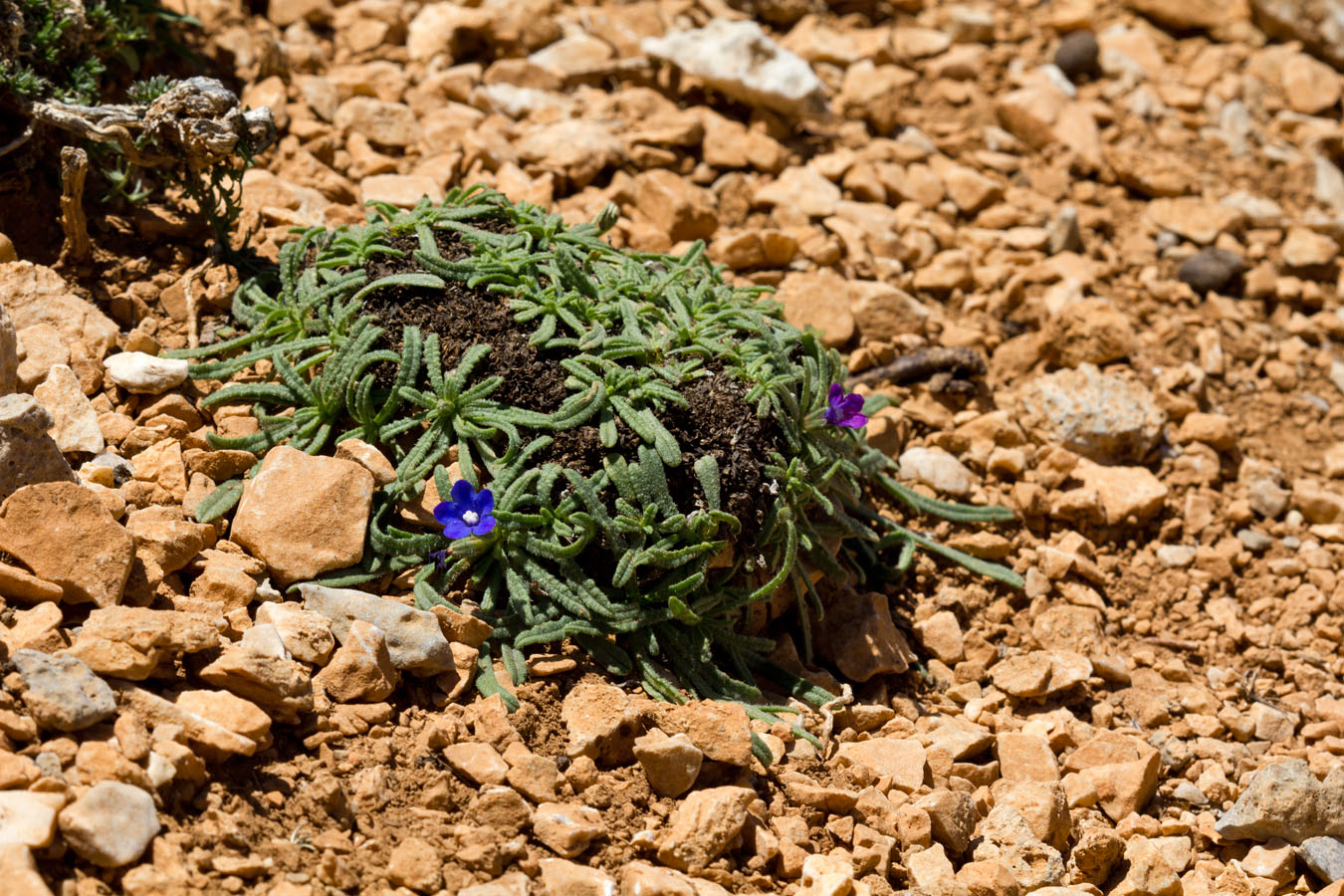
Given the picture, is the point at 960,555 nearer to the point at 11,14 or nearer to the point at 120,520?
the point at 120,520

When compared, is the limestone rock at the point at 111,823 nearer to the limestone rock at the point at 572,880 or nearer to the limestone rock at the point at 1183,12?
the limestone rock at the point at 572,880

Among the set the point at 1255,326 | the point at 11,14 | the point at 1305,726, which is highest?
the point at 11,14

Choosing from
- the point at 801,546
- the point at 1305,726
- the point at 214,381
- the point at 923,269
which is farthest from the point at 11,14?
the point at 1305,726

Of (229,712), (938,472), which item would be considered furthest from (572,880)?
(938,472)

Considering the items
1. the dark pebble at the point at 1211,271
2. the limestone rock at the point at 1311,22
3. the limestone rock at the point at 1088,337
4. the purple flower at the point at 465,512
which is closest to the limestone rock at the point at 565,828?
the purple flower at the point at 465,512

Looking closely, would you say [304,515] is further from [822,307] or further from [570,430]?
[822,307]

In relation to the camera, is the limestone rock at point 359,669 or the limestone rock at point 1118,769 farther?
the limestone rock at point 1118,769
